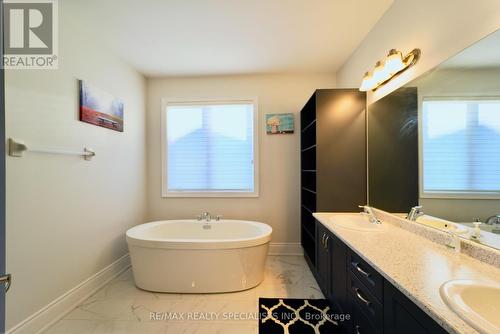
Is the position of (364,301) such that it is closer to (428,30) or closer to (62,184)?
(428,30)

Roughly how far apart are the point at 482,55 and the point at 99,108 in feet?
9.76

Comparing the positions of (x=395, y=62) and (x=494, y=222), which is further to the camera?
(x=395, y=62)

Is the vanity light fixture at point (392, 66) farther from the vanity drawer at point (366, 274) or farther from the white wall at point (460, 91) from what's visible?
the vanity drawer at point (366, 274)

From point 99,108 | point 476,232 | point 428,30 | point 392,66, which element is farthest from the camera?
point 99,108

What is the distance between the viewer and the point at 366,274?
3.88 ft

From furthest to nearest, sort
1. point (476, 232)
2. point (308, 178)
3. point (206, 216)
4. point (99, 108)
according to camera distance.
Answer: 1. point (206, 216)
2. point (308, 178)
3. point (99, 108)
4. point (476, 232)

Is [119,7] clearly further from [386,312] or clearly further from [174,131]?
[386,312]

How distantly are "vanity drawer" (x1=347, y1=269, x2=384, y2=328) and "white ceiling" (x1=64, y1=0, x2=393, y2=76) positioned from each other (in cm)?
208

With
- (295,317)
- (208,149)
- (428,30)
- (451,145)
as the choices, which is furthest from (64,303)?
(428,30)

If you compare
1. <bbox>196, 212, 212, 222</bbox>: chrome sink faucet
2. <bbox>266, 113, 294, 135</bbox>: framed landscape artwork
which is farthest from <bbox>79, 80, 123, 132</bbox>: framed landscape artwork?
<bbox>266, 113, 294, 135</bbox>: framed landscape artwork

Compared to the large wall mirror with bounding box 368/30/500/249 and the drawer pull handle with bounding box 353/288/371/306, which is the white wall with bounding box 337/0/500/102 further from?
the drawer pull handle with bounding box 353/288/371/306

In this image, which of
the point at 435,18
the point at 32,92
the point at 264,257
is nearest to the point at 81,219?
the point at 32,92

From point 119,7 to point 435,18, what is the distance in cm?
Result: 234

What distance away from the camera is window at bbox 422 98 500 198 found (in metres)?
1.08
